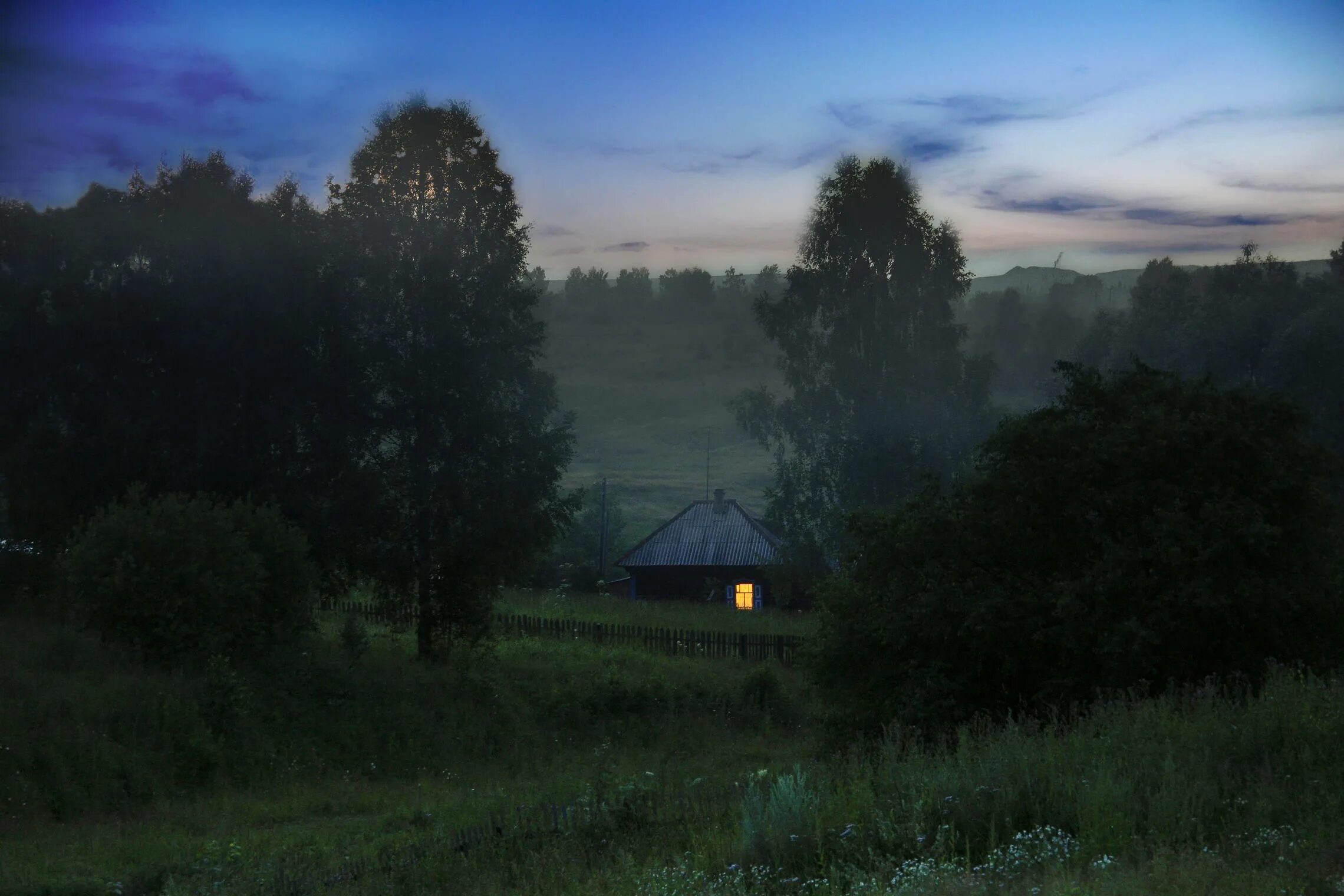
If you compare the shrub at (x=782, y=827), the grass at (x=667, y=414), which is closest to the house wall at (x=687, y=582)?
the grass at (x=667, y=414)

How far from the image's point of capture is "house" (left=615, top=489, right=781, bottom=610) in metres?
53.4

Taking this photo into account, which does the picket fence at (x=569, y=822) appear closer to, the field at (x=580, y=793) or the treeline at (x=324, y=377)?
the field at (x=580, y=793)

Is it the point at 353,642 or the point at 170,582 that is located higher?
the point at 170,582

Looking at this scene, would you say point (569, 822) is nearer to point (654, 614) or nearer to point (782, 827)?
point (782, 827)

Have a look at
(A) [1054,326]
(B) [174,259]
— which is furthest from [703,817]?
(A) [1054,326]

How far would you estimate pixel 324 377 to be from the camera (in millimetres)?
25688

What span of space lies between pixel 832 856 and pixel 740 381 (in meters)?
180

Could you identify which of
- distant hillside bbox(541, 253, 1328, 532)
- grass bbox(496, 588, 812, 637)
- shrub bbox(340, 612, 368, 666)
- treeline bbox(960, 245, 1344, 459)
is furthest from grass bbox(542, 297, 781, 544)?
shrub bbox(340, 612, 368, 666)

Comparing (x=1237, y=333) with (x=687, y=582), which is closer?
(x=1237, y=333)

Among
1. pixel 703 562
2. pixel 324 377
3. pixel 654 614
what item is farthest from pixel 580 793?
pixel 703 562

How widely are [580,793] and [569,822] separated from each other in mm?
→ 4370

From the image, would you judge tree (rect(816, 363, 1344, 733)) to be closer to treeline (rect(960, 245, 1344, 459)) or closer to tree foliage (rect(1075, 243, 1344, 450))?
treeline (rect(960, 245, 1344, 459))

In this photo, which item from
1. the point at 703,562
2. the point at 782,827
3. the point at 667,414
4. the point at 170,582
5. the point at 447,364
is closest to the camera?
the point at 782,827

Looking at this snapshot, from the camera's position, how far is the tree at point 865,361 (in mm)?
37438
